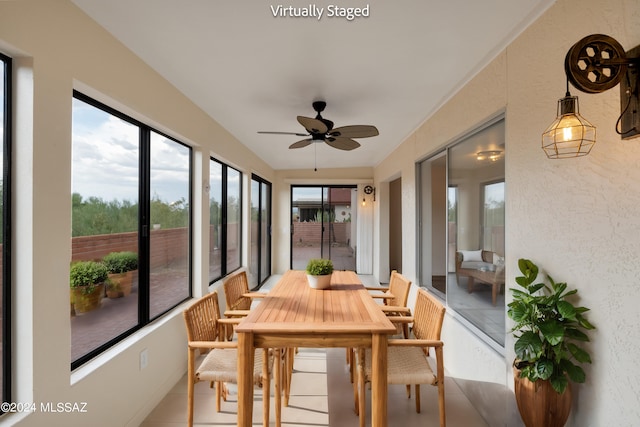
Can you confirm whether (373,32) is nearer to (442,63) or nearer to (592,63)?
(442,63)

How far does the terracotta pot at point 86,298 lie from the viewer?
175cm

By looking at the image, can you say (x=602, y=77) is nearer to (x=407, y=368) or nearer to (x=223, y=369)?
(x=407, y=368)

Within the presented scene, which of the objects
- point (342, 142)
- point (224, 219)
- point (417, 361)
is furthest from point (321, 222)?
point (417, 361)

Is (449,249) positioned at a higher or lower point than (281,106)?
lower

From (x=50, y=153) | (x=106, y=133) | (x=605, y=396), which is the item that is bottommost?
(x=605, y=396)

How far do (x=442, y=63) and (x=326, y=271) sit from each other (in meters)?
1.93

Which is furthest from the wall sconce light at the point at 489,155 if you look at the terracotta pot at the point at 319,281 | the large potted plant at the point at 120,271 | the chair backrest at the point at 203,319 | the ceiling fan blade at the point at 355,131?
the large potted plant at the point at 120,271

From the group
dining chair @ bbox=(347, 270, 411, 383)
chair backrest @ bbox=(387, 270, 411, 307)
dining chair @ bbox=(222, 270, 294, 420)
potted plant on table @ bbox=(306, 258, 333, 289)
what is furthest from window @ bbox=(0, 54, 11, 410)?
chair backrest @ bbox=(387, 270, 411, 307)

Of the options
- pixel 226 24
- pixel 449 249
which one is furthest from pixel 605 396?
pixel 226 24

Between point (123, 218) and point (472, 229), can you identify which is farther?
point (472, 229)

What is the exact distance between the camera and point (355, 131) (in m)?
2.68

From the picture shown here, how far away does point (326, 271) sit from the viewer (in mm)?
2789

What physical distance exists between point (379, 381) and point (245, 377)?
2.61 feet

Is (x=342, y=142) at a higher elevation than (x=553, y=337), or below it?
higher
